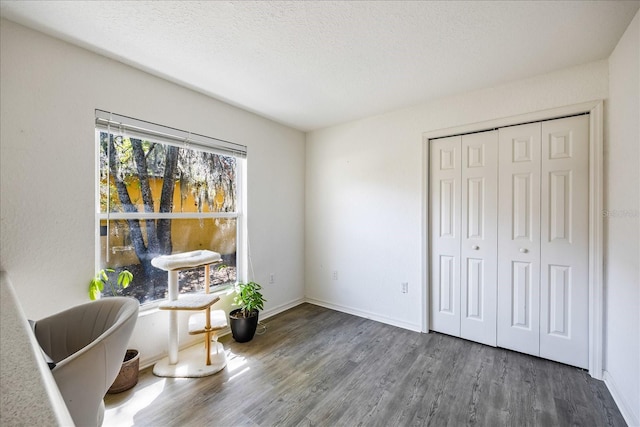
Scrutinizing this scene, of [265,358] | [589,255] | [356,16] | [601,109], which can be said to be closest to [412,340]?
[265,358]

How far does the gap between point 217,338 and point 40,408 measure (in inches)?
96.8

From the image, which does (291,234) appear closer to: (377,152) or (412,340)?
(377,152)

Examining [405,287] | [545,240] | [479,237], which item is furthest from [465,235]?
[405,287]

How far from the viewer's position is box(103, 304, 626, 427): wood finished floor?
5.65ft

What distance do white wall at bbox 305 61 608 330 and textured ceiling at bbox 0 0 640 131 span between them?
0.22 meters

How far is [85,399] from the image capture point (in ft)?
3.30

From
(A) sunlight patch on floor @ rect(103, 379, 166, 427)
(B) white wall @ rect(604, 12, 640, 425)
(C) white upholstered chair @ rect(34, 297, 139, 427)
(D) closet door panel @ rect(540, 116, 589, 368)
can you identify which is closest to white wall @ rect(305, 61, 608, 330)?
(D) closet door panel @ rect(540, 116, 589, 368)

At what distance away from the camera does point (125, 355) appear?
187 centimetres

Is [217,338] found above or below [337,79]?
below

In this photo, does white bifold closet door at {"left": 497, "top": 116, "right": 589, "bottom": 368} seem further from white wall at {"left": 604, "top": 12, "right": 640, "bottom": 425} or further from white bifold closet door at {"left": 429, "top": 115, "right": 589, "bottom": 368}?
white wall at {"left": 604, "top": 12, "right": 640, "bottom": 425}

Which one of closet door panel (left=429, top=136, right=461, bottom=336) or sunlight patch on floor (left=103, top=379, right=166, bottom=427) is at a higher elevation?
closet door panel (left=429, top=136, right=461, bottom=336)

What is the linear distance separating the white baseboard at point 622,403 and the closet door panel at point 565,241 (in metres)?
0.20

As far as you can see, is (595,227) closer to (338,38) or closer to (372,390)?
(372,390)

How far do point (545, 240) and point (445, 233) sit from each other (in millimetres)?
814
